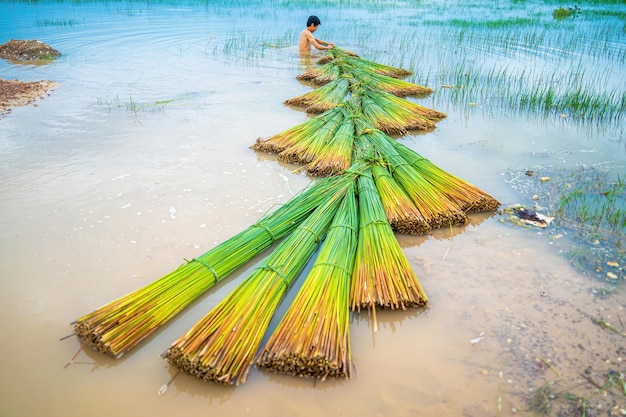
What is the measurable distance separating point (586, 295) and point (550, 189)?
1.36m

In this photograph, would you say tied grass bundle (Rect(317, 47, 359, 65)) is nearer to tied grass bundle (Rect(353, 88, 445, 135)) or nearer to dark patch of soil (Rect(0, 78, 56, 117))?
tied grass bundle (Rect(353, 88, 445, 135))

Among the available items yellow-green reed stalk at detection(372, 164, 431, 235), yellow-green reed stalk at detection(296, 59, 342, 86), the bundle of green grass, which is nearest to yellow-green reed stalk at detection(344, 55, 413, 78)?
yellow-green reed stalk at detection(296, 59, 342, 86)

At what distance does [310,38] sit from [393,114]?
4.42 meters

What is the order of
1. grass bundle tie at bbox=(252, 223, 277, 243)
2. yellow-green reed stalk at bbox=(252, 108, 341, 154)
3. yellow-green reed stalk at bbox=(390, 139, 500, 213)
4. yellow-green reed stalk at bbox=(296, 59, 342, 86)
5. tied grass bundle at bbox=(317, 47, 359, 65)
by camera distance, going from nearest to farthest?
grass bundle tie at bbox=(252, 223, 277, 243) < yellow-green reed stalk at bbox=(390, 139, 500, 213) < yellow-green reed stalk at bbox=(252, 108, 341, 154) < yellow-green reed stalk at bbox=(296, 59, 342, 86) < tied grass bundle at bbox=(317, 47, 359, 65)

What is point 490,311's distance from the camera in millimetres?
2248

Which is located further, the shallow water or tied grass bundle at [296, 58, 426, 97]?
tied grass bundle at [296, 58, 426, 97]

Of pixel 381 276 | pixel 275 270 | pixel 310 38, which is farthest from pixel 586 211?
pixel 310 38

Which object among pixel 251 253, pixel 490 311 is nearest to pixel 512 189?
pixel 490 311

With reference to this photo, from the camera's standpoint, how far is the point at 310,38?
27.6ft

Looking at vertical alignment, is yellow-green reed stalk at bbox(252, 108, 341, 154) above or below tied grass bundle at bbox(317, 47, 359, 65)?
below

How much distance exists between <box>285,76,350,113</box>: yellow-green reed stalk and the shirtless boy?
2847 mm

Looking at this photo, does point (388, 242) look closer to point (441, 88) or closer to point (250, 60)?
point (441, 88)

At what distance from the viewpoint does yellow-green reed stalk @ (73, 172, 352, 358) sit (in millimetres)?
1854

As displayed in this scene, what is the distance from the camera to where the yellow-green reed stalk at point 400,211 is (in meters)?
2.82
